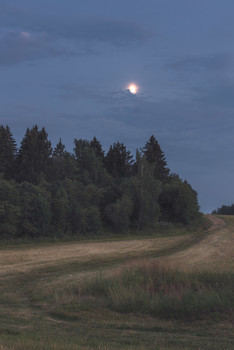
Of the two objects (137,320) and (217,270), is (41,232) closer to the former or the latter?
(217,270)

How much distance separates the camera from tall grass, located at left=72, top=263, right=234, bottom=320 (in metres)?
12.4

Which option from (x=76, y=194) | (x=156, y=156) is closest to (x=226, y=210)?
(x=156, y=156)

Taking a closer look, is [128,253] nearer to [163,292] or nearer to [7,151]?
[163,292]

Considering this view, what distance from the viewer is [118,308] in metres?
13.1

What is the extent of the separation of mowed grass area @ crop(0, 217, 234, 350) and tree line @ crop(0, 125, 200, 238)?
579 inches

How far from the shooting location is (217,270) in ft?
51.9

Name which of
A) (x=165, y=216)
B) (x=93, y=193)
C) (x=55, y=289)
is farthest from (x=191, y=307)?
(x=165, y=216)

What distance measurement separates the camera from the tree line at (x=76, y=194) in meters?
36.2

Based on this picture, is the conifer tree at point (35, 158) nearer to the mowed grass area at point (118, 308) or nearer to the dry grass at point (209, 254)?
the dry grass at point (209, 254)

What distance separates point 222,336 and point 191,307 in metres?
2.78

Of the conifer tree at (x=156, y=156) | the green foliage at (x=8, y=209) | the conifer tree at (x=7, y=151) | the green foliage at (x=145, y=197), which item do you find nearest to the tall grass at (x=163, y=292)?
the green foliage at (x=8, y=209)

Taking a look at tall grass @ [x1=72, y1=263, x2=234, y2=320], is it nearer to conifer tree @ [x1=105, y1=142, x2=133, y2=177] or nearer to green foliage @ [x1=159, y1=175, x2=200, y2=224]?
green foliage @ [x1=159, y1=175, x2=200, y2=224]

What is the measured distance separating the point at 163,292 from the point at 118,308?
2305 millimetres

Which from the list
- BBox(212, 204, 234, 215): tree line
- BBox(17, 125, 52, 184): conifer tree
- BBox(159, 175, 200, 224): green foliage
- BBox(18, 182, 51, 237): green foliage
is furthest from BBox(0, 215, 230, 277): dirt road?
BBox(212, 204, 234, 215): tree line
